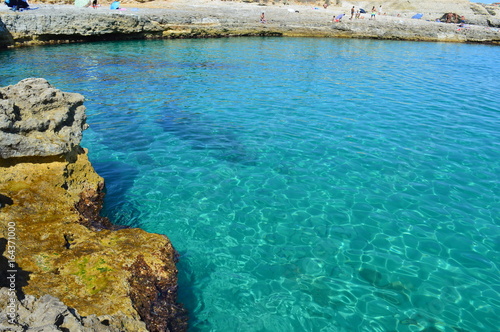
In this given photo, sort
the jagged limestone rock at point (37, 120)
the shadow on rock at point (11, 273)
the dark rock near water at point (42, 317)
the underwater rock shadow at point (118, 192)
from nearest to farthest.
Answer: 1. the dark rock near water at point (42, 317)
2. the shadow on rock at point (11, 273)
3. the jagged limestone rock at point (37, 120)
4. the underwater rock shadow at point (118, 192)

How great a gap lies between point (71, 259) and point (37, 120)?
11.5 feet

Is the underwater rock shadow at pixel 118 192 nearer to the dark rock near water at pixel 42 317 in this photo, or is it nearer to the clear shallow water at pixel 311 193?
the clear shallow water at pixel 311 193

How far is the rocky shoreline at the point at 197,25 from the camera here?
30.6 meters

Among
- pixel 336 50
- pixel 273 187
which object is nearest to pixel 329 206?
pixel 273 187

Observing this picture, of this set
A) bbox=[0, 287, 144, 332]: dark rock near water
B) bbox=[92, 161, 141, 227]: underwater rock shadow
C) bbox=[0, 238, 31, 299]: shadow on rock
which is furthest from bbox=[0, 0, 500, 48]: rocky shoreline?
bbox=[0, 287, 144, 332]: dark rock near water

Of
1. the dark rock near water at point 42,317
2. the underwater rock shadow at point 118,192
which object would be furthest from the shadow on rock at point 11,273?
the underwater rock shadow at point 118,192

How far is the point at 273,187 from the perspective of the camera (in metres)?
8.92

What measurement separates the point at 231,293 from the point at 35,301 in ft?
9.86

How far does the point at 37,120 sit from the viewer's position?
691 cm

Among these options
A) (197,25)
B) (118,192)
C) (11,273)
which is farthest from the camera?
(197,25)

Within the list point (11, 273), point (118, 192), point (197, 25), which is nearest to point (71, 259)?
point (11, 273)

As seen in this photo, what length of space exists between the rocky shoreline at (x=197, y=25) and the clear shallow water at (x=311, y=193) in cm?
1560

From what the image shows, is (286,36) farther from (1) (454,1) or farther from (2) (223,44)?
(1) (454,1)

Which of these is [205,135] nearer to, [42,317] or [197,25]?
[42,317]
